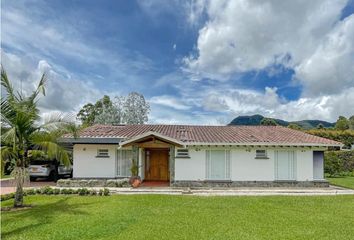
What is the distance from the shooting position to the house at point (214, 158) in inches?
794

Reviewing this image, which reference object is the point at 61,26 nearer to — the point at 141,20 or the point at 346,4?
the point at 141,20

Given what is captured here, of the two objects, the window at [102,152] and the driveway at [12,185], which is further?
the window at [102,152]

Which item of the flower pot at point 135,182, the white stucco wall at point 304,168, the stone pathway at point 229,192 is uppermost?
the white stucco wall at point 304,168

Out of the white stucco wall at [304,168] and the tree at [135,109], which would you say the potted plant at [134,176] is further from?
the tree at [135,109]

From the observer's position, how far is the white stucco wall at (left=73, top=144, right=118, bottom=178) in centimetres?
2148

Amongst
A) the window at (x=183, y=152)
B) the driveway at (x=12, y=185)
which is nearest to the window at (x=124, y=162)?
the window at (x=183, y=152)

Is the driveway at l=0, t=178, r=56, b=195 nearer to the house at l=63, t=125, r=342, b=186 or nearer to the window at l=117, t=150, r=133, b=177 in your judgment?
the house at l=63, t=125, r=342, b=186

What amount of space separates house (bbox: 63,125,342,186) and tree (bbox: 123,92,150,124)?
29837 millimetres

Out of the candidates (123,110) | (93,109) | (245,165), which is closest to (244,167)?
(245,165)

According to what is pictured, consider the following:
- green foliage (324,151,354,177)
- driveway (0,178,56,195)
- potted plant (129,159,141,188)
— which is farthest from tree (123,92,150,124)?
green foliage (324,151,354,177)

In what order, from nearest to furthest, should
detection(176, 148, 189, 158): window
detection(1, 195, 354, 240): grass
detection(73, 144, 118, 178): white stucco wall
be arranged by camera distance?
detection(1, 195, 354, 240): grass
detection(176, 148, 189, 158): window
detection(73, 144, 118, 178): white stucco wall

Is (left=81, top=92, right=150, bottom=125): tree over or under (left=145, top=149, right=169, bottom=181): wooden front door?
over

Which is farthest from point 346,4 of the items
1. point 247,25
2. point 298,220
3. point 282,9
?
point 298,220

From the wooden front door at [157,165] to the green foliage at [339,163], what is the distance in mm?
16521
